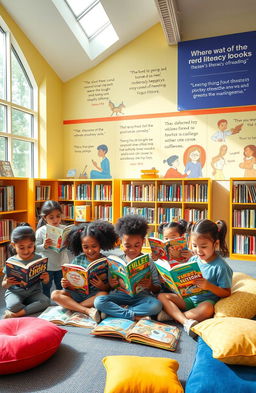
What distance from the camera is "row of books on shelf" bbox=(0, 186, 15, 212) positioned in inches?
158

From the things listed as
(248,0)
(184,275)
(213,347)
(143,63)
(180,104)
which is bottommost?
(213,347)

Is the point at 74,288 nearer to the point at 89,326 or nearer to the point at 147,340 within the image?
the point at 89,326

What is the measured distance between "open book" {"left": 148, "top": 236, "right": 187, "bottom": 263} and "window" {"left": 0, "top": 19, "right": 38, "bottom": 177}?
125 inches

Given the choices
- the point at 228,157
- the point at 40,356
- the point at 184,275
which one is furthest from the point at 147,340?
the point at 228,157

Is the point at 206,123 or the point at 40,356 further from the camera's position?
Answer: the point at 206,123

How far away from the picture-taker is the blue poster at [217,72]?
475 cm

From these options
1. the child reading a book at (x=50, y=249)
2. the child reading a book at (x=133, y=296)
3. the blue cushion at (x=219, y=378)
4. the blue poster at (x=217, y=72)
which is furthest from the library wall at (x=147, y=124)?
the blue cushion at (x=219, y=378)

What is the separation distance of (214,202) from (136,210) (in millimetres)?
1291

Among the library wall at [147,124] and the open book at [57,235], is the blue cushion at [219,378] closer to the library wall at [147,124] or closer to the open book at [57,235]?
the open book at [57,235]

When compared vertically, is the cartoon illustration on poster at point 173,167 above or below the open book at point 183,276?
above

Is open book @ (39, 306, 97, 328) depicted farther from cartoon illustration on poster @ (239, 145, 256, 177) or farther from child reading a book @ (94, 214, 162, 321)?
cartoon illustration on poster @ (239, 145, 256, 177)

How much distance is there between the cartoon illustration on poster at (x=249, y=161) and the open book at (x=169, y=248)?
2704mm

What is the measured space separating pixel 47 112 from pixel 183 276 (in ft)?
14.6

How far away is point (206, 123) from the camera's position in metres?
4.99
